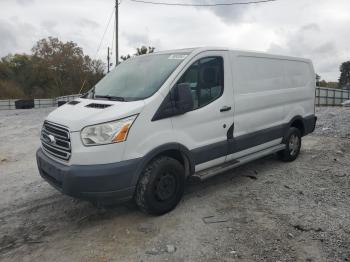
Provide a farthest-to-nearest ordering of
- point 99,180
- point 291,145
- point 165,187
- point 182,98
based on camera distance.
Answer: point 291,145
point 165,187
point 182,98
point 99,180

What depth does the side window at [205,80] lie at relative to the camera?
15.1 feet

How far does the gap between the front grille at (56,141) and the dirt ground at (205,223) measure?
3.02ft

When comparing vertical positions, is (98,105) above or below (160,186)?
above

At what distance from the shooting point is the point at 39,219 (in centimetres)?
445

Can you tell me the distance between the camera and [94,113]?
394cm

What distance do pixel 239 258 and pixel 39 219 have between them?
264 cm

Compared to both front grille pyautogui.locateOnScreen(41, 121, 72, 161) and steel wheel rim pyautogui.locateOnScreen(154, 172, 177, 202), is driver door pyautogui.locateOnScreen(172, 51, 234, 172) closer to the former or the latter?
steel wheel rim pyautogui.locateOnScreen(154, 172, 177, 202)

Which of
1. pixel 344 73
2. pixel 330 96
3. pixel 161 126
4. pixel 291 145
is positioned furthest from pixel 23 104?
pixel 344 73

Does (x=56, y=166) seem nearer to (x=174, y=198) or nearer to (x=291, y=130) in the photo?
(x=174, y=198)

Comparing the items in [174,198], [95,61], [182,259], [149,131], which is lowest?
[182,259]

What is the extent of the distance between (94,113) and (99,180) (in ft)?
2.55

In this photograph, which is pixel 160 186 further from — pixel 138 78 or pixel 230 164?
pixel 138 78

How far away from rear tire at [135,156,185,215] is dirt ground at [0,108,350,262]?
0.17 metres

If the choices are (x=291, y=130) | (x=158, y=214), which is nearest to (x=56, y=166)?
(x=158, y=214)
